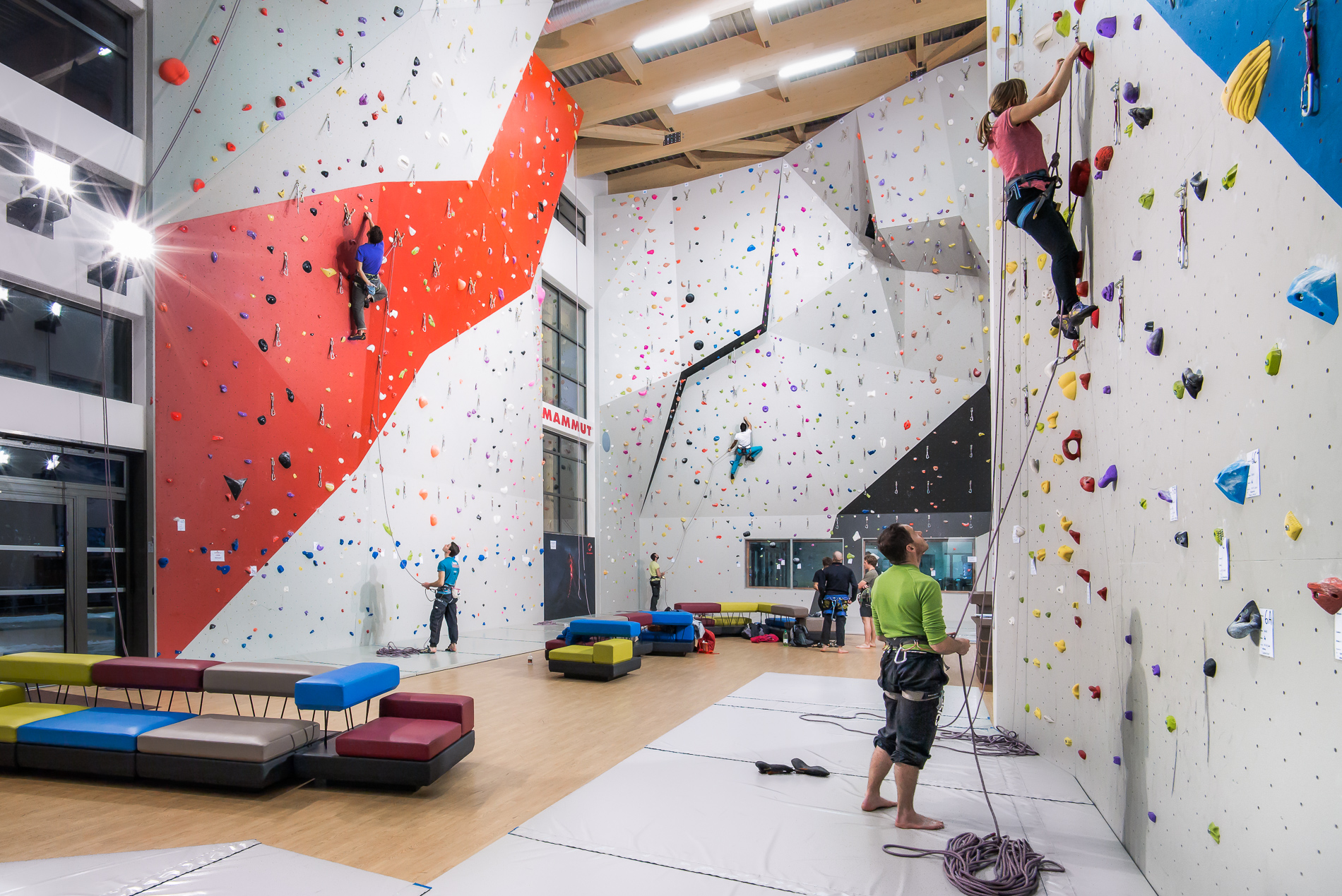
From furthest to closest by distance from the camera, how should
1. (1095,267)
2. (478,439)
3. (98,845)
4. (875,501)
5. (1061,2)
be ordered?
(875,501), (478,439), (1061,2), (1095,267), (98,845)

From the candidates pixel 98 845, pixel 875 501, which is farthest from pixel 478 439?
pixel 98 845

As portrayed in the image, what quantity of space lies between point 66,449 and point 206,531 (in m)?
1.31

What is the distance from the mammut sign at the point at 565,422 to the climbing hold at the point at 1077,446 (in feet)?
32.3

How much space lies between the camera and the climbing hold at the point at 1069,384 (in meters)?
3.81

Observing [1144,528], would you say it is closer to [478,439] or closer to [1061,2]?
[1061,2]

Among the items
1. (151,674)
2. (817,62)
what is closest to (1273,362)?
(151,674)

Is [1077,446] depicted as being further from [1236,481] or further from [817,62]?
[817,62]

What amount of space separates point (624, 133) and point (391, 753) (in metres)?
12.7

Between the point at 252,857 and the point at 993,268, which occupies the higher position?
the point at 993,268

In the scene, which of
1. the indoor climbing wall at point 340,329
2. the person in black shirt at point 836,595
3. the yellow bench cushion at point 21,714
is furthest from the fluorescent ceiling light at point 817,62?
the yellow bench cushion at point 21,714

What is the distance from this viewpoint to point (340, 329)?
8.53 metres

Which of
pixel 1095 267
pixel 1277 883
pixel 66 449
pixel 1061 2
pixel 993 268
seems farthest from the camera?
pixel 66 449

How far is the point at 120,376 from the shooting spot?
6684 mm

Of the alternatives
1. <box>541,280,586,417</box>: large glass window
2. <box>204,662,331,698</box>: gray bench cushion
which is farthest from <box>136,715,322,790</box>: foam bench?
<box>541,280,586,417</box>: large glass window
